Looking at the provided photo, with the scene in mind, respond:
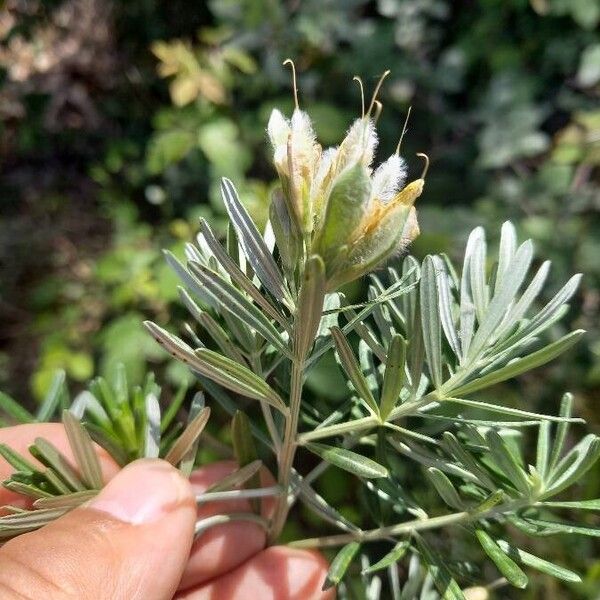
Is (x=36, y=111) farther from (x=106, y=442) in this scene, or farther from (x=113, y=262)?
(x=106, y=442)

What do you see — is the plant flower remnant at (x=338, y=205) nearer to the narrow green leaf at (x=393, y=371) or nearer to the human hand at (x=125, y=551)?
the narrow green leaf at (x=393, y=371)

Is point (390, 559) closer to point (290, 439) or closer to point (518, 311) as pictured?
point (290, 439)

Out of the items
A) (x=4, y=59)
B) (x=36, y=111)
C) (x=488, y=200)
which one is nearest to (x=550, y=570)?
(x=488, y=200)

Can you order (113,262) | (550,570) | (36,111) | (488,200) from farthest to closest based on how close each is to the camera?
(36,111) < (113,262) < (488,200) < (550,570)

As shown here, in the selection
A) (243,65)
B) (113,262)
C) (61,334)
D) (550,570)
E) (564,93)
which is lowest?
(61,334)

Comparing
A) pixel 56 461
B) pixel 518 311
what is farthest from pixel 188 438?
pixel 518 311
